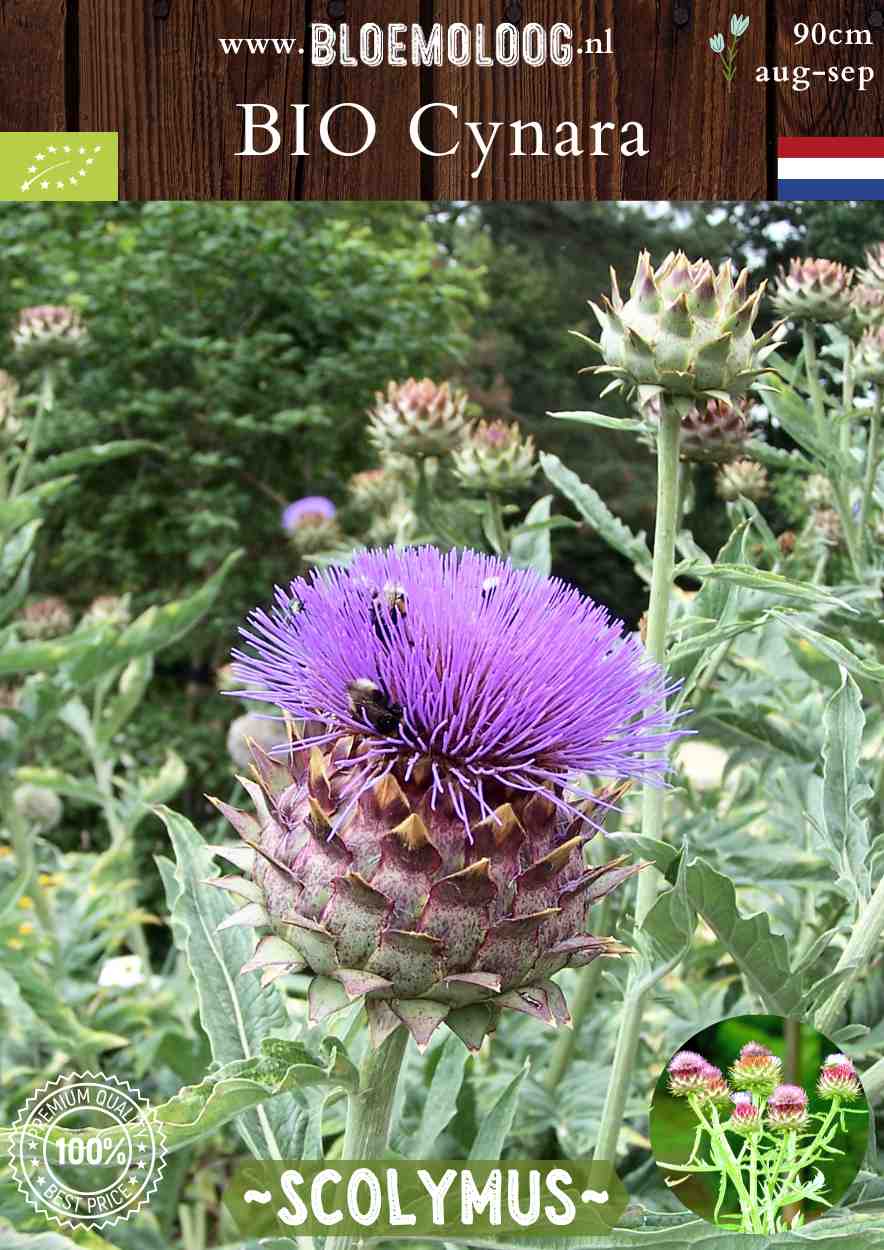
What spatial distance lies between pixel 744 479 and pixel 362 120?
655 mm

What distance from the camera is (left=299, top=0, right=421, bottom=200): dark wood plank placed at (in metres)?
0.87

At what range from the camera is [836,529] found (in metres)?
1.33

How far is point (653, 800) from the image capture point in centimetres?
79

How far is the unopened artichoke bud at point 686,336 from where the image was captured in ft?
2.53

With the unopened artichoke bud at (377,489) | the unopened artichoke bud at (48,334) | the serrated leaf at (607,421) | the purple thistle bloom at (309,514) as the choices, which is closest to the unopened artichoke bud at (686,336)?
the serrated leaf at (607,421)

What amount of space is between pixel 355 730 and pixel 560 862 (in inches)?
4.8

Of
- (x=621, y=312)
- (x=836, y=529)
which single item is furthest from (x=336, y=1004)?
(x=836, y=529)

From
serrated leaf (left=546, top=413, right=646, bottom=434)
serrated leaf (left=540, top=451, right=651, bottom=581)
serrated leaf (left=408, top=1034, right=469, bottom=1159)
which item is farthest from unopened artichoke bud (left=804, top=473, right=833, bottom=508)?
serrated leaf (left=408, top=1034, right=469, bottom=1159)

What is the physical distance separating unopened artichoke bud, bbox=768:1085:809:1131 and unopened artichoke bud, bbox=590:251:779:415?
411 millimetres

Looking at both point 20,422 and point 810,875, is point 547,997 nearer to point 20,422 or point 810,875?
point 810,875

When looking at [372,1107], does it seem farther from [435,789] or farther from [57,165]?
[57,165]

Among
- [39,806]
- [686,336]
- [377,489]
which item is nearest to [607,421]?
[686,336]

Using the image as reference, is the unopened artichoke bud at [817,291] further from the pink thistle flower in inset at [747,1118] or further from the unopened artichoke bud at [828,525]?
the pink thistle flower in inset at [747,1118]

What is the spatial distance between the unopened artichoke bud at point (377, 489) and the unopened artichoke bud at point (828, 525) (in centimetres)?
57
